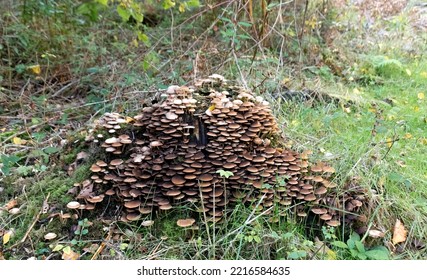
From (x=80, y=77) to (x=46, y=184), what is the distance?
7.79 feet

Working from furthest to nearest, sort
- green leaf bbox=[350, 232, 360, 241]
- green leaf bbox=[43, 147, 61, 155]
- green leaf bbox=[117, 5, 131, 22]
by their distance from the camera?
green leaf bbox=[43, 147, 61, 155] < green leaf bbox=[350, 232, 360, 241] < green leaf bbox=[117, 5, 131, 22]

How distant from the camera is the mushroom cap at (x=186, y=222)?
2.54m

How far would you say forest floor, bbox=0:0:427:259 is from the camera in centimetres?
257

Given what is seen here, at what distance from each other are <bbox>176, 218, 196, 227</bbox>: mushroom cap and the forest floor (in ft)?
0.33

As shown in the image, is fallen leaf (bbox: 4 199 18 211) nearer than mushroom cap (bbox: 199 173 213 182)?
No

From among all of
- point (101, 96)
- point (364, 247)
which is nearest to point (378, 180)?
point (364, 247)

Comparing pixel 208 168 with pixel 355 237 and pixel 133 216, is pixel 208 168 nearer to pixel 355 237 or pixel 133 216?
pixel 133 216

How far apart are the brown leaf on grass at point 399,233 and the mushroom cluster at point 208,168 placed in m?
0.29

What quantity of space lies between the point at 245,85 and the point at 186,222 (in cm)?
178

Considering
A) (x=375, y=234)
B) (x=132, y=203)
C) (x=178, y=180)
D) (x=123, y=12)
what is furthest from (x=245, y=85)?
(x=375, y=234)

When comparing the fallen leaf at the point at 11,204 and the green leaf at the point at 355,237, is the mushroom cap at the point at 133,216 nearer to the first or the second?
the fallen leaf at the point at 11,204

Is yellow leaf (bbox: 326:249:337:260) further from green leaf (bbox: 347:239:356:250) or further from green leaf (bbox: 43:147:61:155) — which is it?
green leaf (bbox: 43:147:61:155)

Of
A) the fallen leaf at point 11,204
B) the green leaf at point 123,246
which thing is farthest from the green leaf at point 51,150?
the green leaf at point 123,246

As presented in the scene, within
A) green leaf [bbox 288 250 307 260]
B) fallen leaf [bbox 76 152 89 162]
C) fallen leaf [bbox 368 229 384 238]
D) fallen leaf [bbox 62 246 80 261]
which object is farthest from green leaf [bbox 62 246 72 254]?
fallen leaf [bbox 368 229 384 238]
